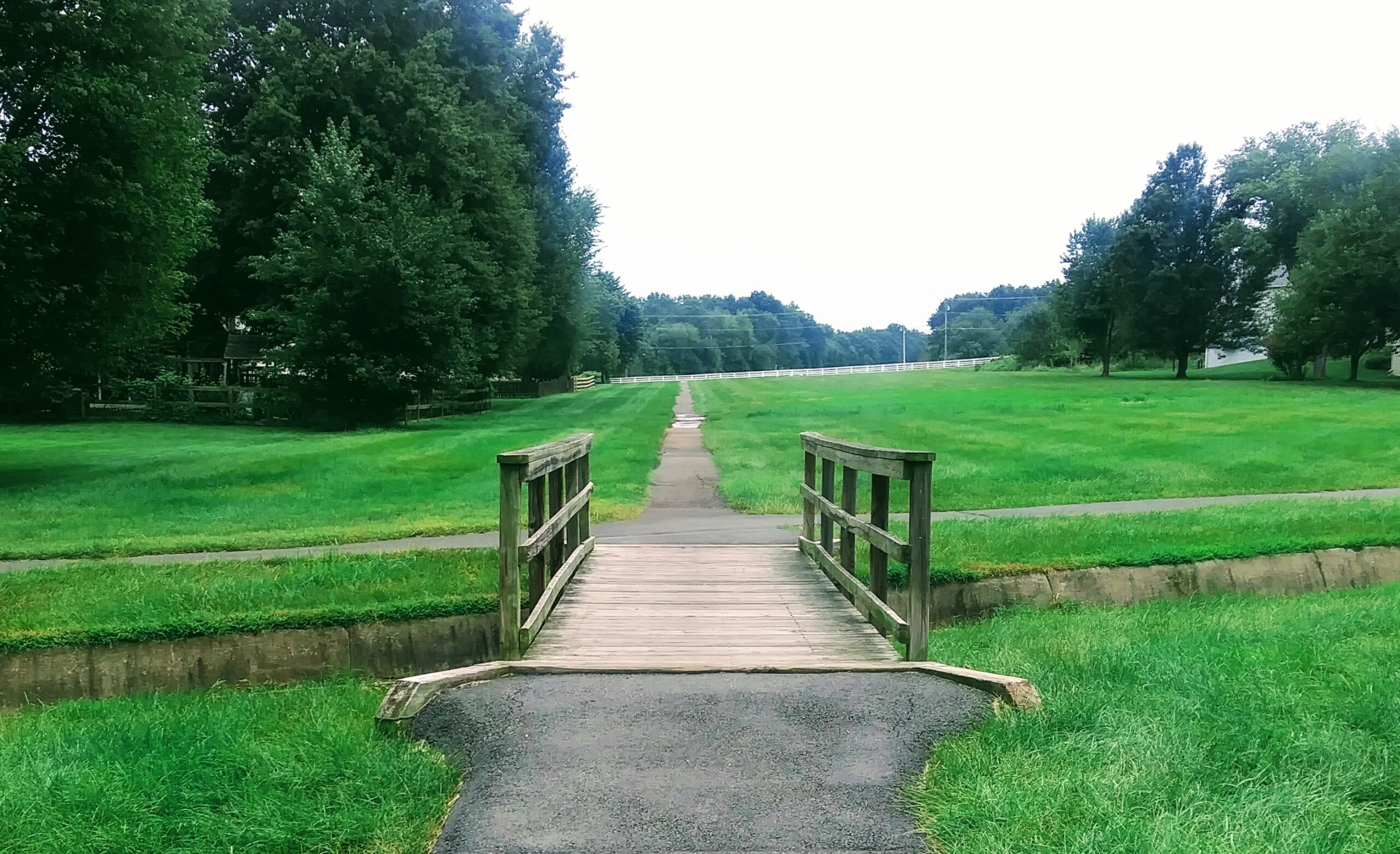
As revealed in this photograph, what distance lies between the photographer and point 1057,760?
3.81m

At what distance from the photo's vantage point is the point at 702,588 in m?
7.75

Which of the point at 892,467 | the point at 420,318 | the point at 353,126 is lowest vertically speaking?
the point at 892,467

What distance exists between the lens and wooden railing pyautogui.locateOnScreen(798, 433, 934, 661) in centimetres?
565

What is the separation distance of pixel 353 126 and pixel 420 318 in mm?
7289

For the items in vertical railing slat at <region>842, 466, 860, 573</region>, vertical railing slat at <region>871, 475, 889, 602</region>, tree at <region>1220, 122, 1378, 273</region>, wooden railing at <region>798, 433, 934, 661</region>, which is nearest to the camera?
wooden railing at <region>798, 433, 934, 661</region>

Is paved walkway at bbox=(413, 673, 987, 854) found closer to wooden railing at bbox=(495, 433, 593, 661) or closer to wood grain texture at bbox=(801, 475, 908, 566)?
wooden railing at bbox=(495, 433, 593, 661)

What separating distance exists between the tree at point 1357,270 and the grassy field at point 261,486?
30226mm

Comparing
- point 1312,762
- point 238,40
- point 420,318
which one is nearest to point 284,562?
point 1312,762

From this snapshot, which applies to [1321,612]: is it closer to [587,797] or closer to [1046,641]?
[1046,641]

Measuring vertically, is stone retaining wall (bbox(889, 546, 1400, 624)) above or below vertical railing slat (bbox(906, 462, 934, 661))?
below

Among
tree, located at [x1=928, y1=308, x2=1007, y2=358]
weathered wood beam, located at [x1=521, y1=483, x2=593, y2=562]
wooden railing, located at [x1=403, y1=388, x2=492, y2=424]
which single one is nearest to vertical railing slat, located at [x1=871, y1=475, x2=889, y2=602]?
weathered wood beam, located at [x1=521, y1=483, x2=593, y2=562]

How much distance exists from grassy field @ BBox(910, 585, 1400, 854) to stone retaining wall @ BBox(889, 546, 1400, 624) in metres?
2.09

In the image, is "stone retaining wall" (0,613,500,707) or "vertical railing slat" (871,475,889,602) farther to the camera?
"vertical railing slat" (871,475,889,602)

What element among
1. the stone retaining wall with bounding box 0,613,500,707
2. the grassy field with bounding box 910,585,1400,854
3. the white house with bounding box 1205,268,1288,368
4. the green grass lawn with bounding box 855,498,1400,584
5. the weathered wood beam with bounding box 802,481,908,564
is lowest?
the stone retaining wall with bounding box 0,613,500,707
